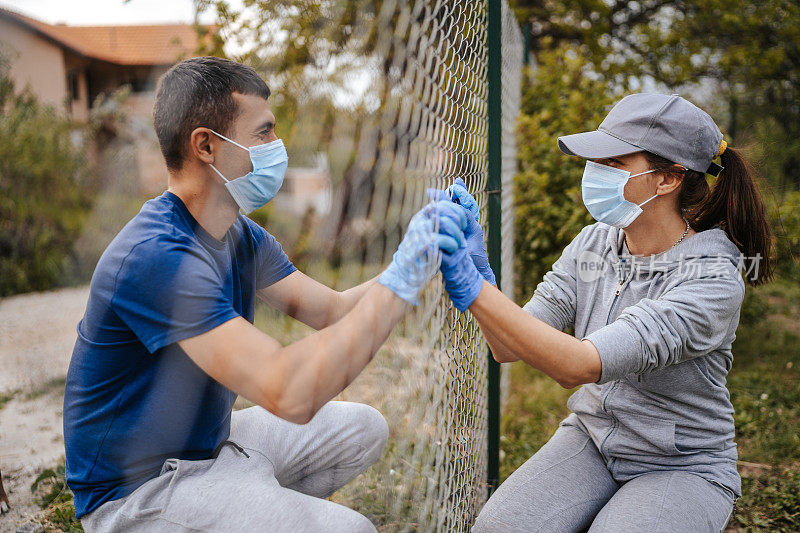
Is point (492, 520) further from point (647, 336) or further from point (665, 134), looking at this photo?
point (665, 134)

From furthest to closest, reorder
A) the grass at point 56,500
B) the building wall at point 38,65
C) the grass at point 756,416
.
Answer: the building wall at point 38,65 → the grass at point 756,416 → the grass at point 56,500

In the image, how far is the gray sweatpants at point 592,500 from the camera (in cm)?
167

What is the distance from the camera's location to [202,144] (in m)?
1.63

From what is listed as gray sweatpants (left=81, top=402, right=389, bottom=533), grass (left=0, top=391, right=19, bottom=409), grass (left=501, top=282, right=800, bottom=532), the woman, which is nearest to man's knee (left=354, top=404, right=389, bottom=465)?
gray sweatpants (left=81, top=402, right=389, bottom=533)

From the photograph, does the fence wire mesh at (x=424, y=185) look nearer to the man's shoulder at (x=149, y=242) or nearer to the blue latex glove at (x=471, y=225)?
the blue latex glove at (x=471, y=225)

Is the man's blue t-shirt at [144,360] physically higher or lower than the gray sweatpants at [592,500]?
higher

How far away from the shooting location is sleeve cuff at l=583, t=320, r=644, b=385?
63.1 inches

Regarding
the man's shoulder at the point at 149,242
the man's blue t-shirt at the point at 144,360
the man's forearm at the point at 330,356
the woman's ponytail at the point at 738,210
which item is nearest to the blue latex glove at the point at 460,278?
the man's forearm at the point at 330,356

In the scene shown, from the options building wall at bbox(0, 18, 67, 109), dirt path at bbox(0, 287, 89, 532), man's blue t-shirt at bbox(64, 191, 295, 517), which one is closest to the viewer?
man's blue t-shirt at bbox(64, 191, 295, 517)

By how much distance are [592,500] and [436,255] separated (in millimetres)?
1030

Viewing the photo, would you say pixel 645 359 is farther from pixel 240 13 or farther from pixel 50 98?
pixel 50 98

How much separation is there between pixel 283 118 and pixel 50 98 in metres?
5.41

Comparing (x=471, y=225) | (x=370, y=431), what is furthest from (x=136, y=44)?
(x=471, y=225)

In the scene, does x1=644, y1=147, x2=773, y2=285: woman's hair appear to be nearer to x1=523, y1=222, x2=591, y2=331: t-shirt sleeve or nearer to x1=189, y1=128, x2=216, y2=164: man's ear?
x1=523, y1=222, x2=591, y2=331: t-shirt sleeve
